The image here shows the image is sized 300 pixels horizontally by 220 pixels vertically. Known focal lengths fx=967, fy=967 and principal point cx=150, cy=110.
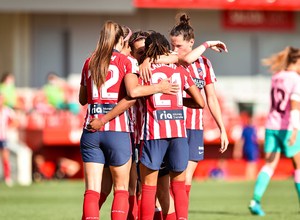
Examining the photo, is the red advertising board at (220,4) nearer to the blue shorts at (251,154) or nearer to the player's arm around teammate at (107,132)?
the blue shorts at (251,154)

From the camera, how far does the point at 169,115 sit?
923 centimetres

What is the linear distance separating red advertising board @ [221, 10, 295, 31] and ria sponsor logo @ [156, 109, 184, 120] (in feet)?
79.8

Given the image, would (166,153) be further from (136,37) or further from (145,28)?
(145,28)

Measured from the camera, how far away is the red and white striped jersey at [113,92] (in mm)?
9156

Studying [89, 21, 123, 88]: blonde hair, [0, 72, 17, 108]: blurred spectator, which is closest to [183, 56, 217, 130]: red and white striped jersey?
[89, 21, 123, 88]: blonde hair

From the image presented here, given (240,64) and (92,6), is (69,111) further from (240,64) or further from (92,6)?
(240,64)

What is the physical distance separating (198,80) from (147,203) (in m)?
1.69

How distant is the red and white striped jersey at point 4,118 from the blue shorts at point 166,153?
1350 cm

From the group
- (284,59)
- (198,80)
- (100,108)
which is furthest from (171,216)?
(284,59)

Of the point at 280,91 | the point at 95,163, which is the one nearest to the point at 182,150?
the point at 95,163

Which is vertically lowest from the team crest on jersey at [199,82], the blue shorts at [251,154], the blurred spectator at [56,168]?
the blurred spectator at [56,168]

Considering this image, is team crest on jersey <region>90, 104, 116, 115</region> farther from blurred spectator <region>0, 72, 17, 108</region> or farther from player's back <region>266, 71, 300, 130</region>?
blurred spectator <region>0, 72, 17, 108</region>

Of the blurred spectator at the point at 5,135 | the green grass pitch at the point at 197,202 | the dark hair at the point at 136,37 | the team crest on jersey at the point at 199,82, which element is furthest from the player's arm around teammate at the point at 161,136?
the blurred spectator at the point at 5,135

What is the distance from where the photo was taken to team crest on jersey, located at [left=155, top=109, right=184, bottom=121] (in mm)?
9227
